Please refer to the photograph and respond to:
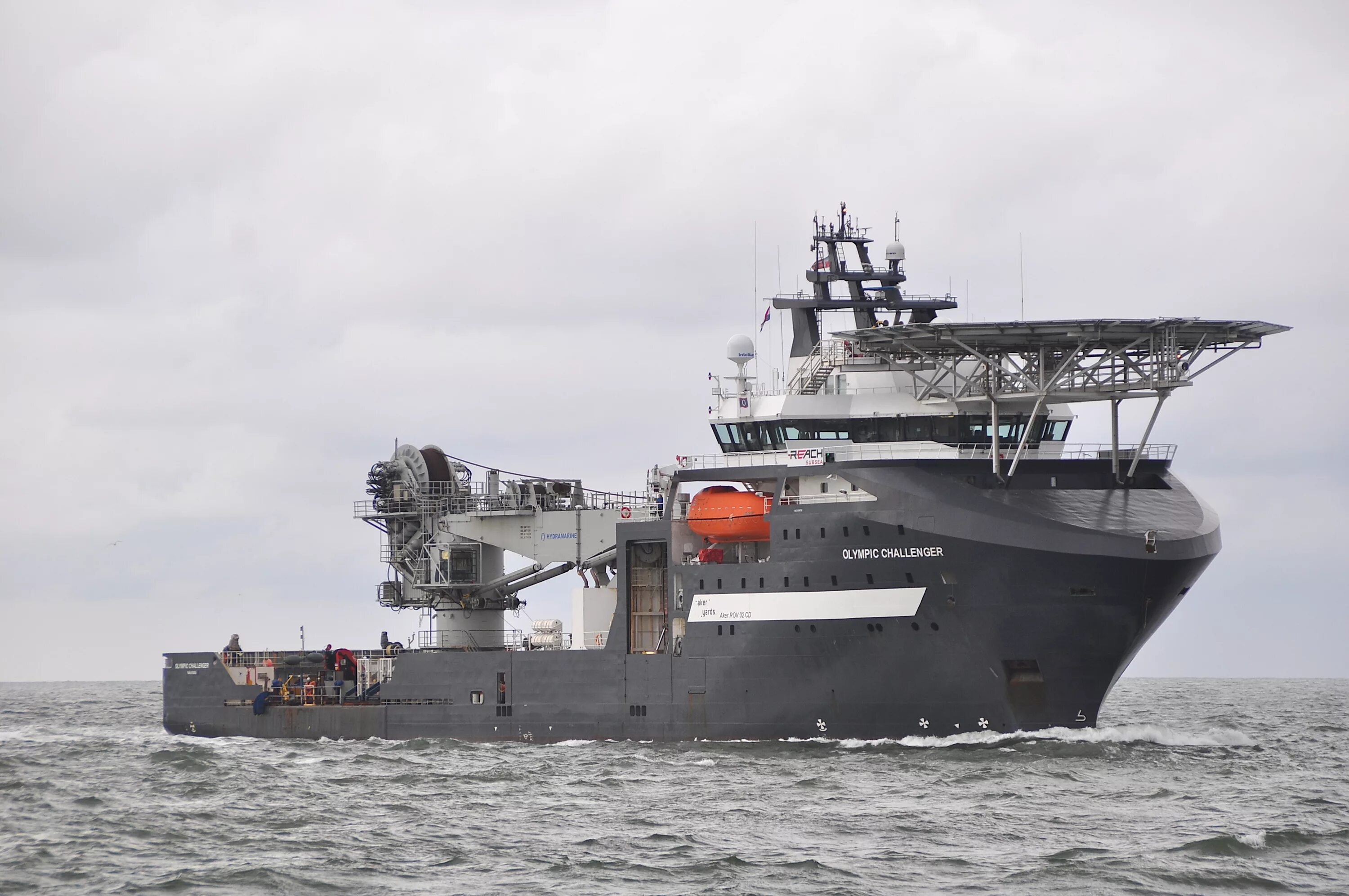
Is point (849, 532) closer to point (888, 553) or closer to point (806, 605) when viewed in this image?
point (888, 553)

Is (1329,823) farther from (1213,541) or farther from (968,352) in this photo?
(968,352)

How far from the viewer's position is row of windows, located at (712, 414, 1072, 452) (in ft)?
118

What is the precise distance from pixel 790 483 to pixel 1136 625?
8627 mm

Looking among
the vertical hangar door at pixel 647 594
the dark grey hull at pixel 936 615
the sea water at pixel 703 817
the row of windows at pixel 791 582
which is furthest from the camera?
the vertical hangar door at pixel 647 594

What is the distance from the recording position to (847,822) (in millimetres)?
25453

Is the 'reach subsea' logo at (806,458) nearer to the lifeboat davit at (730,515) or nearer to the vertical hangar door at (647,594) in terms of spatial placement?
the lifeboat davit at (730,515)

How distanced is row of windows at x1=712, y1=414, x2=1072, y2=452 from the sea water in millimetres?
7018

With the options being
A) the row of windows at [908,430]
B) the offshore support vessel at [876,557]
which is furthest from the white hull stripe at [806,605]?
the row of windows at [908,430]

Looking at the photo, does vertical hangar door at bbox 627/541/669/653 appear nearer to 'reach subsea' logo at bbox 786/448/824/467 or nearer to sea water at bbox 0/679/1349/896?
sea water at bbox 0/679/1349/896

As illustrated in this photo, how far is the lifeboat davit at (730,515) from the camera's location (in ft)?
119

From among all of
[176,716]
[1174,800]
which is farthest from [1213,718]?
[176,716]

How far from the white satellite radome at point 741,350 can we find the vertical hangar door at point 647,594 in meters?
5.06

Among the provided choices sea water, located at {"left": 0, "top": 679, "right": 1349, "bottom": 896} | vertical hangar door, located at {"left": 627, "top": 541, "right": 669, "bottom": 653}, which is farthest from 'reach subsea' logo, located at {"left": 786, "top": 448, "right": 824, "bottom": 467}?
sea water, located at {"left": 0, "top": 679, "right": 1349, "bottom": 896}

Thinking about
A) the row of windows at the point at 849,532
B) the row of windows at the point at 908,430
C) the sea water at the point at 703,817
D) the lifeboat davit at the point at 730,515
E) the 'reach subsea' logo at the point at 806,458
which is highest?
the row of windows at the point at 908,430
